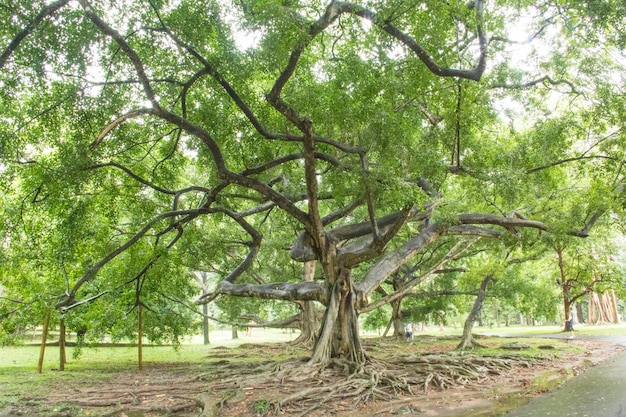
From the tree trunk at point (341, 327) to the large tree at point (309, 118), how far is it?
0.04 metres

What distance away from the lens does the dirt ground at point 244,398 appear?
693cm

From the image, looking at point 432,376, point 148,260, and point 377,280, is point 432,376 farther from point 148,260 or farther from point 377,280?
point 148,260

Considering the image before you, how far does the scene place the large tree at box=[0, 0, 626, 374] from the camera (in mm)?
7148

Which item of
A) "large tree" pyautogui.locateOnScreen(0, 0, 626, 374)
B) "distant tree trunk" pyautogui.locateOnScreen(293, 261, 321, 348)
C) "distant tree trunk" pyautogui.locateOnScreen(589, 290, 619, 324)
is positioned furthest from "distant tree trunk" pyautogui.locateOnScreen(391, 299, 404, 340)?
"distant tree trunk" pyautogui.locateOnScreen(589, 290, 619, 324)

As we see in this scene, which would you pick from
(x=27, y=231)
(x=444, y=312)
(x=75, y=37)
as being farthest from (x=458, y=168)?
(x=444, y=312)

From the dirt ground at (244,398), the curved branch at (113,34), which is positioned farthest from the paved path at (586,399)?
the curved branch at (113,34)

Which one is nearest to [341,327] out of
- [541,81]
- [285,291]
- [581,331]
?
[285,291]

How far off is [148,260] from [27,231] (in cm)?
308

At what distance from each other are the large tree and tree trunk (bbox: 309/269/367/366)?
0.04 metres

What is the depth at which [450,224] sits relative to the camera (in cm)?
1106

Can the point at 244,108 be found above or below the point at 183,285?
above

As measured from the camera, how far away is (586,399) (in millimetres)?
7145

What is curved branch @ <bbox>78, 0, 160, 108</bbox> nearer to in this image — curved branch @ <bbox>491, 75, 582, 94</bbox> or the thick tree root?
the thick tree root

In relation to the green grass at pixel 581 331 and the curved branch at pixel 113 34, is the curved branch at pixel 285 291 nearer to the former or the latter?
the curved branch at pixel 113 34
